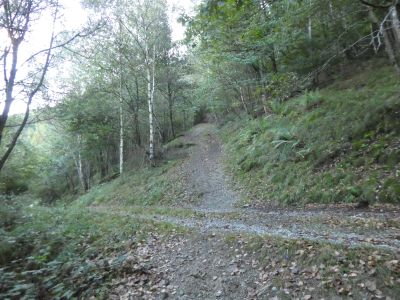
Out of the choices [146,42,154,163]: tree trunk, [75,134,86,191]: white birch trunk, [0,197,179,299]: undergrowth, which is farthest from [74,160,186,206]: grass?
[75,134,86,191]: white birch trunk

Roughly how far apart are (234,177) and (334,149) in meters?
5.24

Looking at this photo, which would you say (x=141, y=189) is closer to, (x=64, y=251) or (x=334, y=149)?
(x=64, y=251)

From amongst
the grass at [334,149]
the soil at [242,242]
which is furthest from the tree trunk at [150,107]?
the soil at [242,242]

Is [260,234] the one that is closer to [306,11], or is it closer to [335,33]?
[306,11]

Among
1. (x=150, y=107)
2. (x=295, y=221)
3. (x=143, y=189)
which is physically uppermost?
(x=150, y=107)

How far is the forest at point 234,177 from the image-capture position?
5.41m

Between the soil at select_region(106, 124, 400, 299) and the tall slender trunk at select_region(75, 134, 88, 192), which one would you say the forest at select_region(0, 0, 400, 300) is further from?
the tall slender trunk at select_region(75, 134, 88, 192)

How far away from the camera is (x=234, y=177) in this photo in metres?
15.0

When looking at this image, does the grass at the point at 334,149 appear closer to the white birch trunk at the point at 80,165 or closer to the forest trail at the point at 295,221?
the forest trail at the point at 295,221

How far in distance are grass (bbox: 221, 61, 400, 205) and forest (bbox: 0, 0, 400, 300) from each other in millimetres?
57

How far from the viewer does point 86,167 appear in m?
32.2

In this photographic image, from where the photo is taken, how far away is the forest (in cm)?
541

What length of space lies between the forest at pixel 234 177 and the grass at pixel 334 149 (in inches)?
2.2

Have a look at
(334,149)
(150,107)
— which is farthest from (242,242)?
(150,107)
